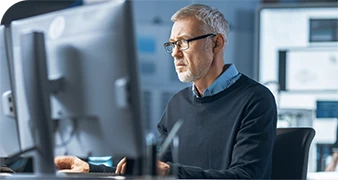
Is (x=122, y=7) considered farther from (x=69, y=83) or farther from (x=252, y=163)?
(x=252, y=163)

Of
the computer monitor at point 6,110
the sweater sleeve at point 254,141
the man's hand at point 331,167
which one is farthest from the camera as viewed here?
the man's hand at point 331,167

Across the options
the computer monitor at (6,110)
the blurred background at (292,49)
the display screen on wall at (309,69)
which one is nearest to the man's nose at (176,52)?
the computer monitor at (6,110)

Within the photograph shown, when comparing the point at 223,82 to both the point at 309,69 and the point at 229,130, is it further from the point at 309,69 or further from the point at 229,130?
the point at 309,69

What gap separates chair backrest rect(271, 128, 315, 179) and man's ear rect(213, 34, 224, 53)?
37cm

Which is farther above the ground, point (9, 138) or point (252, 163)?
point (9, 138)

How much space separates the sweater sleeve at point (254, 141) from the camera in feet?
6.95

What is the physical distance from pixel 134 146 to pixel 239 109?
0.80 meters

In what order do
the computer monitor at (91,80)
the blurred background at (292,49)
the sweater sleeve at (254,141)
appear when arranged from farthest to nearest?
the blurred background at (292,49)
the sweater sleeve at (254,141)
the computer monitor at (91,80)

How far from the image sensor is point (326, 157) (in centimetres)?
566

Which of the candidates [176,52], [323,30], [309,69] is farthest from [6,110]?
[323,30]

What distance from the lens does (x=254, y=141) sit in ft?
7.14

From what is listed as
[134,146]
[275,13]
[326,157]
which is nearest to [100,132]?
[134,146]

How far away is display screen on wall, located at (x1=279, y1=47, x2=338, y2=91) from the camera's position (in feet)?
20.2

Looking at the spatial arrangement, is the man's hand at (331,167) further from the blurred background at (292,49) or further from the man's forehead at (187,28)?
the man's forehead at (187,28)
